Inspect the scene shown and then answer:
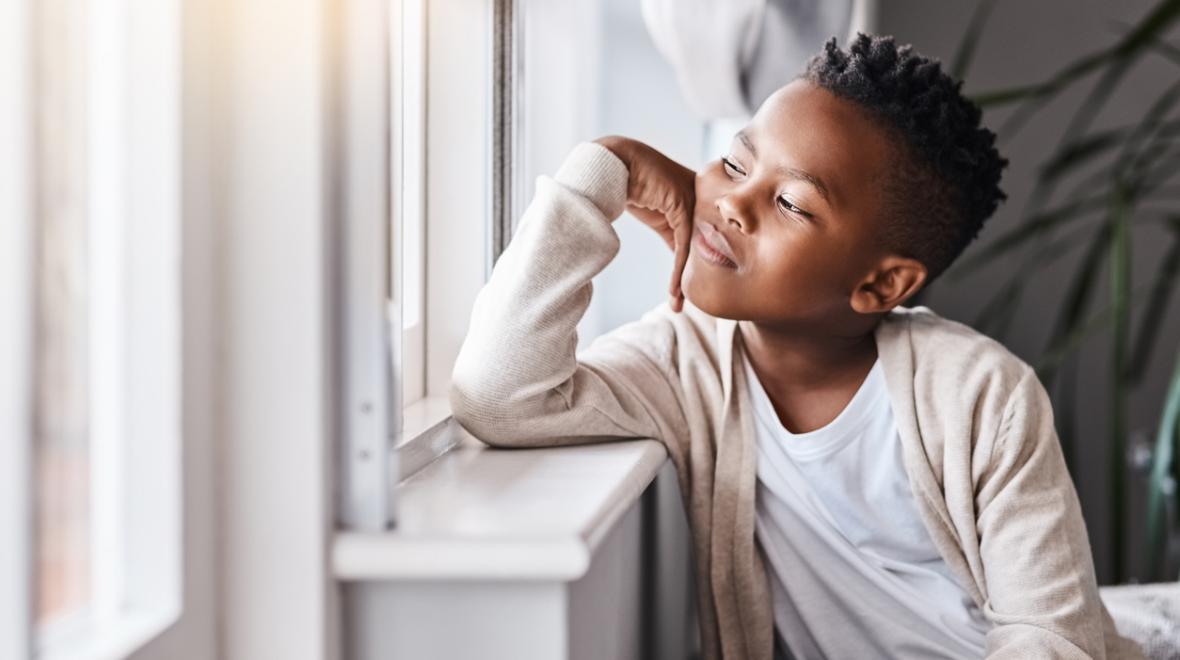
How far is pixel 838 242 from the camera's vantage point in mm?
1131

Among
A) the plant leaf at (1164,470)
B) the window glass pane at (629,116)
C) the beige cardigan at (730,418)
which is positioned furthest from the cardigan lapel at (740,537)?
the plant leaf at (1164,470)

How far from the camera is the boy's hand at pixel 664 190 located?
117 cm

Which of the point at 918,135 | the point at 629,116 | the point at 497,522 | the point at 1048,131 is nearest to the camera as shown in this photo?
the point at 497,522

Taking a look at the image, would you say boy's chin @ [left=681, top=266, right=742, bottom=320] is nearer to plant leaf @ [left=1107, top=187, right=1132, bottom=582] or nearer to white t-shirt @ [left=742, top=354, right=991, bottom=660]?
white t-shirt @ [left=742, top=354, right=991, bottom=660]

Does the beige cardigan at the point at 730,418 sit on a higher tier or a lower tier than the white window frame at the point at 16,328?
lower

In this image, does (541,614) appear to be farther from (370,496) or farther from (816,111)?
(816,111)

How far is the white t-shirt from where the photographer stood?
119 centimetres

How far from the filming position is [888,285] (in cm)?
119

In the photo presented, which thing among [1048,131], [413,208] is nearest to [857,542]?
[413,208]

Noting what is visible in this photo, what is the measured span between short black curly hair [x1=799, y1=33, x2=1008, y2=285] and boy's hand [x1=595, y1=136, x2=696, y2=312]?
15 cm

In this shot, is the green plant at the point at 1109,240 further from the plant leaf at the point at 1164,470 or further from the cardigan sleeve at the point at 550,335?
the cardigan sleeve at the point at 550,335

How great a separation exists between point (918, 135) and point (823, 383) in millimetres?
267

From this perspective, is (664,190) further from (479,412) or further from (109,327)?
(109,327)

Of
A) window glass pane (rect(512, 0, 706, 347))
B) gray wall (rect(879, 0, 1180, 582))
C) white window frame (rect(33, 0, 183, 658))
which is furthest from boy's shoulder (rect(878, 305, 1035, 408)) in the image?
gray wall (rect(879, 0, 1180, 582))
